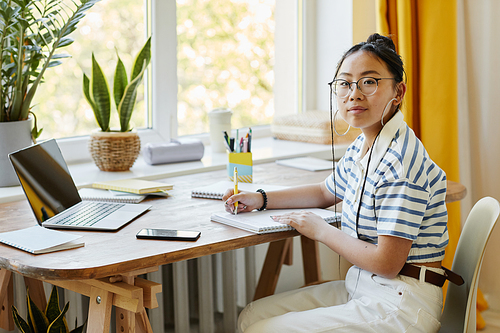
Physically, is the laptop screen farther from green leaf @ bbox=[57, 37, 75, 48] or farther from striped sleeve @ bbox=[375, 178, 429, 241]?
striped sleeve @ bbox=[375, 178, 429, 241]

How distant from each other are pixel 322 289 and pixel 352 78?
1.77 feet

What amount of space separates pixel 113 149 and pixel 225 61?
32.6 inches

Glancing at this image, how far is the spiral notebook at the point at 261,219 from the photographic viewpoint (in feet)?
3.80

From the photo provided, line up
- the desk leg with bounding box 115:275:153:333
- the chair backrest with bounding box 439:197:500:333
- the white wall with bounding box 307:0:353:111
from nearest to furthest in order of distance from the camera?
the desk leg with bounding box 115:275:153:333, the chair backrest with bounding box 439:197:500:333, the white wall with bounding box 307:0:353:111

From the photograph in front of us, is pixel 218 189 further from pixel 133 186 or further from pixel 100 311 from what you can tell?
pixel 100 311

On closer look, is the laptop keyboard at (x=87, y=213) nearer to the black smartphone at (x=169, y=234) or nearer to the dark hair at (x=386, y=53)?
the black smartphone at (x=169, y=234)

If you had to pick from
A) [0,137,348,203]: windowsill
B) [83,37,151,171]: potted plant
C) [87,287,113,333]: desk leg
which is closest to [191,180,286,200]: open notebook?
[0,137,348,203]: windowsill

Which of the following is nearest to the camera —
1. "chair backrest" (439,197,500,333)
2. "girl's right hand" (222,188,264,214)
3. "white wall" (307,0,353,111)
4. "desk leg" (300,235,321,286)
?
"chair backrest" (439,197,500,333)

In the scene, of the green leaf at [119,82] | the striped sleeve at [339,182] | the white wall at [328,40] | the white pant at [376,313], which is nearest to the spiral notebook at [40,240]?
the white pant at [376,313]

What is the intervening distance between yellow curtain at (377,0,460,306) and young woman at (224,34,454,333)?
89 centimetres

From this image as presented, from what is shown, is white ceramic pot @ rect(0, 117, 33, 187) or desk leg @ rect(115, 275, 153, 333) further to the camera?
white ceramic pot @ rect(0, 117, 33, 187)

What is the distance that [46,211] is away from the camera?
1.21 metres

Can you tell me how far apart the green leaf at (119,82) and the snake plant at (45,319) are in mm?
771

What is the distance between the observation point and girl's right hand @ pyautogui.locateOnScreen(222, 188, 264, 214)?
1.27 m
